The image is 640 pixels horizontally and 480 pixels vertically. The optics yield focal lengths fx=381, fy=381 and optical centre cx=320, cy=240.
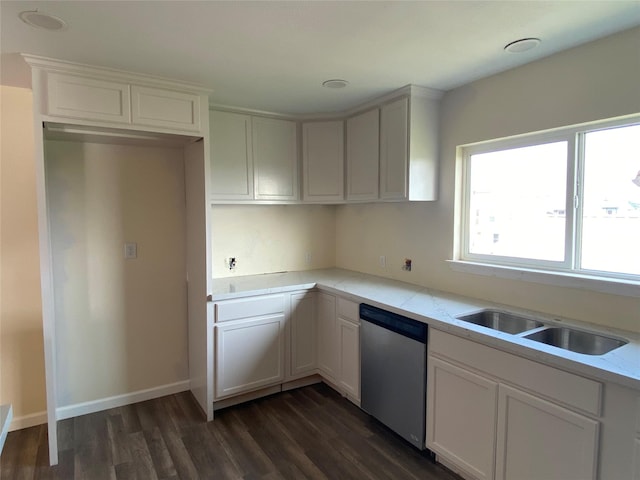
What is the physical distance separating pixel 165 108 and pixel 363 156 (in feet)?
5.12

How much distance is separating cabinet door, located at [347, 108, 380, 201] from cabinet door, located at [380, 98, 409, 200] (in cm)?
7

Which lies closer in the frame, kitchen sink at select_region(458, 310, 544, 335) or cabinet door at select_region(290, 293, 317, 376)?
kitchen sink at select_region(458, 310, 544, 335)

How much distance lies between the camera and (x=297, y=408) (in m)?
3.01

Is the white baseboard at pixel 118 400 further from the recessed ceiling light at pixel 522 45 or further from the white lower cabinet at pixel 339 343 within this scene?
the recessed ceiling light at pixel 522 45

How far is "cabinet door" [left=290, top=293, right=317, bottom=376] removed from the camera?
3211 mm

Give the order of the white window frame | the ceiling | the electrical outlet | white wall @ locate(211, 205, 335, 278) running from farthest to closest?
white wall @ locate(211, 205, 335, 278) < the electrical outlet < the white window frame < the ceiling

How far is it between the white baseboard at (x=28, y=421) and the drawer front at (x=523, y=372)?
2.79m

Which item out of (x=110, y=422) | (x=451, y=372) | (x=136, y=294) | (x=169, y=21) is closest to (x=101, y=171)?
(x=136, y=294)

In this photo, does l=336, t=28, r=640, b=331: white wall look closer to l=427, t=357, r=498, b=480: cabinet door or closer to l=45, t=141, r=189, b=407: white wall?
l=427, t=357, r=498, b=480: cabinet door

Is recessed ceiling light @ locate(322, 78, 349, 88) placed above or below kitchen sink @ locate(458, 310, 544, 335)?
above

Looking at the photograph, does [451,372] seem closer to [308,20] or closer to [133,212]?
[308,20]

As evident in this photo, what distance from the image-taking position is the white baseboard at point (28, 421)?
2.70m

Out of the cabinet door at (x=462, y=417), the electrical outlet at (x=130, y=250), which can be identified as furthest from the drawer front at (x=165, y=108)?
the cabinet door at (x=462, y=417)

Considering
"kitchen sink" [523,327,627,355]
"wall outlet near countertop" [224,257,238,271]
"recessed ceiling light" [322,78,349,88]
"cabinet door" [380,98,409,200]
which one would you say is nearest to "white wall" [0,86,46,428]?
"wall outlet near countertop" [224,257,238,271]
